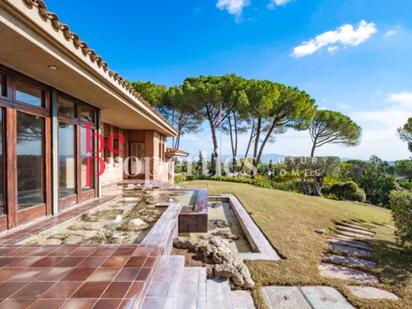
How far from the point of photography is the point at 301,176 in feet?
56.6

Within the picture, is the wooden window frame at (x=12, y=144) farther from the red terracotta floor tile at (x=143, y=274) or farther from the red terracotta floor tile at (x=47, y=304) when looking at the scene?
the red terracotta floor tile at (x=143, y=274)

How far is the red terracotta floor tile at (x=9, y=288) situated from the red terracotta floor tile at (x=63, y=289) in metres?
0.30

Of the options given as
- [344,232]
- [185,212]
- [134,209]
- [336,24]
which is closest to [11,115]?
[134,209]

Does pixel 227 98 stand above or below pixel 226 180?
above

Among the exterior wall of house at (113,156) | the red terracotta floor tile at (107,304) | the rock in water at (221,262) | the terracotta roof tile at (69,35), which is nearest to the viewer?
the red terracotta floor tile at (107,304)

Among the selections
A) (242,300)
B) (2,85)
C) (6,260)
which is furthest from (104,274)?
(2,85)

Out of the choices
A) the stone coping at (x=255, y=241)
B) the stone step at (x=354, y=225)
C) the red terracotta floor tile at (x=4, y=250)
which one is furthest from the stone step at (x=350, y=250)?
the red terracotta floor tile at (x=4, y=250)

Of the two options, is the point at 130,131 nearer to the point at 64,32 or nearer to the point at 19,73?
the point at 19,73

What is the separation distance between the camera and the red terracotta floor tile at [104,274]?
7.57ft

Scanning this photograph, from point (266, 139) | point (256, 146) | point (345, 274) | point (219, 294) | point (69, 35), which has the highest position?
point (266, 139)

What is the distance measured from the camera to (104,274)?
2393mm

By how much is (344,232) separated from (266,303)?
4978mm

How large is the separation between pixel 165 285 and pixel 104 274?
2.03 feet

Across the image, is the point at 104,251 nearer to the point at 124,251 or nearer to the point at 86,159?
the point at 124,251
